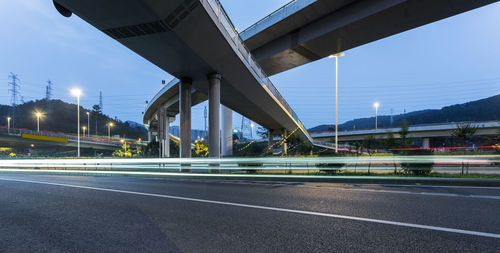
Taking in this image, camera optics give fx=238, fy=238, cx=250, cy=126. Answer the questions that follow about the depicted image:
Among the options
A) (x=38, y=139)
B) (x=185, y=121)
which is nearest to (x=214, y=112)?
(x=185, y=121)

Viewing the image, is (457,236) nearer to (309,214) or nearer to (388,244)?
(388,244)

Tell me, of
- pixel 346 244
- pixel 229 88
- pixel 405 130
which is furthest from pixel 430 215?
pixel 405 130

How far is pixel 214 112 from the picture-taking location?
16750 mm

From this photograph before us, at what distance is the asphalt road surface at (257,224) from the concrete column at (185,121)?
11518 millimetres

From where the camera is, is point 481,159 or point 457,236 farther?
point 481,159

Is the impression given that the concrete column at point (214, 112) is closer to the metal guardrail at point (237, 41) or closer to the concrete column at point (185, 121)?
the concrete column at point (185, 121)

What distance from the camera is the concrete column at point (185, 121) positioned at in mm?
17625

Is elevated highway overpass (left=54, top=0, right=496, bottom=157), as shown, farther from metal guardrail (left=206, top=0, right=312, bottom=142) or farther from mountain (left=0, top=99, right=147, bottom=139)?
mountain (left=0, top=99, right=147, bottom=139)

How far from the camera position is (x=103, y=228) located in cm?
382

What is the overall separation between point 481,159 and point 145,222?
649 inches

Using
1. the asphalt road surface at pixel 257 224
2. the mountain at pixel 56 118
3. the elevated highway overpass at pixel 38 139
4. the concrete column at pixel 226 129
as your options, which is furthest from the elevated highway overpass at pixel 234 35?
the mountain at pixel 56 118

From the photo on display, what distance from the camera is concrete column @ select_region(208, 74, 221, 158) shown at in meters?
16.5

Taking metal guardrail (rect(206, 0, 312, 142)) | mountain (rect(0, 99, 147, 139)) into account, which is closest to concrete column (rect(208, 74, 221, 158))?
metal guardrail (rect(206, 0, 312, 142))

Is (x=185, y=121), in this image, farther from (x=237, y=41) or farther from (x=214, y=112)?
(x=237, y=41)
